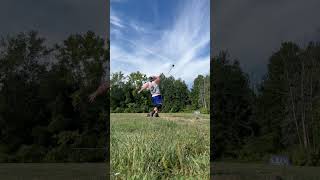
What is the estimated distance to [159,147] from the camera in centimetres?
721

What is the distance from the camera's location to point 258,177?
29.8ft

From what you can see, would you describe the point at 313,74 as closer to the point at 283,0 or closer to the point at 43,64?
the point at 283,0

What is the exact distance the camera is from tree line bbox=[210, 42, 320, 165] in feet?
38.5

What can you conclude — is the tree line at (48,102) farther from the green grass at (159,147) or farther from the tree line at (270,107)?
the green grass at (159,147)

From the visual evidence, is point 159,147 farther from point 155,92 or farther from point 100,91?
point 100,91

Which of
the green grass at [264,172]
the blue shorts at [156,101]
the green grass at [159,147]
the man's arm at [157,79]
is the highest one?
the man's arm at [157,79]

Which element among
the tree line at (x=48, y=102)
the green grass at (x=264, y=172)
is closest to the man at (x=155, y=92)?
the green grass at (x=264, y=172)

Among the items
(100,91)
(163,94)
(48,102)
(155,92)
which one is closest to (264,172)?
(163,94)

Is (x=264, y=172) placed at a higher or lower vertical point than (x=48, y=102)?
lower

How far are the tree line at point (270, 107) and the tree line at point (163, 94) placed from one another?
445 centimetres

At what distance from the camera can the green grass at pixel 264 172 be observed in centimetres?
879

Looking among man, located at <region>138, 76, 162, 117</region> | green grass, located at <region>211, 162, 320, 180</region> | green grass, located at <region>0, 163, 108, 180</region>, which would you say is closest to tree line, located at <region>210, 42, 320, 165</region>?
green grass, located at <region>211, 162, 320, 180</region>

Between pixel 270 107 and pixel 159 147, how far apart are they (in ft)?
18.3

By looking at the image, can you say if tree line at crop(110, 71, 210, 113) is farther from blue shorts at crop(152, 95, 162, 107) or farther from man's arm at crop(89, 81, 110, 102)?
man's arm at crop(89, 81, 110, 102)
